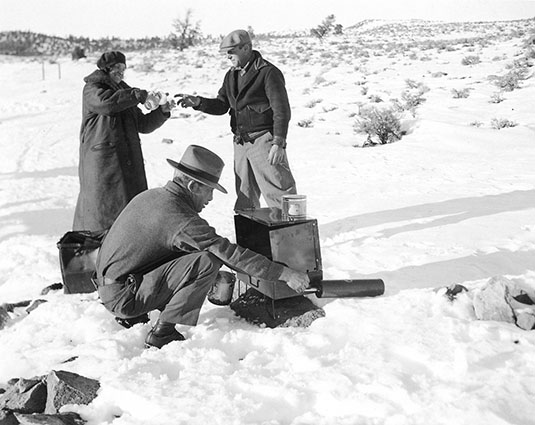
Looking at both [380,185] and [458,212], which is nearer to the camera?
[458,212]

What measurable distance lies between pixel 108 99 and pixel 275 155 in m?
1.43

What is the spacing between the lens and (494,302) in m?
3.91

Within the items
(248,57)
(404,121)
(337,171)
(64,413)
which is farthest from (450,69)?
(64,413)

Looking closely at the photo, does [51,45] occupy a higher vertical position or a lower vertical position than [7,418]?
higher

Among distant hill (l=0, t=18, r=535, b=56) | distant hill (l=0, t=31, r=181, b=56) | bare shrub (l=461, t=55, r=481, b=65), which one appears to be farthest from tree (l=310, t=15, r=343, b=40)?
bare shrub (l=461, t=55, r=481, b=65)

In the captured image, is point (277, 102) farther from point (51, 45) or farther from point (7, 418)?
point (51, 45)

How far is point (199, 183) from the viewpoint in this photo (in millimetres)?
3670

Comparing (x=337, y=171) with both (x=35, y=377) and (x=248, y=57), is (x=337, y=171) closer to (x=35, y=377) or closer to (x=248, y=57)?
(x=248, y=57)

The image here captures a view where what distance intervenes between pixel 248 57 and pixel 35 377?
302cm

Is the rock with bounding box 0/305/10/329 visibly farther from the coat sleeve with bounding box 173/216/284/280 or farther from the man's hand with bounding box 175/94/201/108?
the man's hand with bounding box 175/94/201/108

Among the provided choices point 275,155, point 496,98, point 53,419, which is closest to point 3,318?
point 53,419

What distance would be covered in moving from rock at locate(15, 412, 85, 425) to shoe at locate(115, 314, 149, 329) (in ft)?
3.81

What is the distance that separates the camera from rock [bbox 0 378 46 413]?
3123 millimetres

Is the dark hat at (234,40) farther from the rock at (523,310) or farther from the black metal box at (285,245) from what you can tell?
the rock at (523,310)
